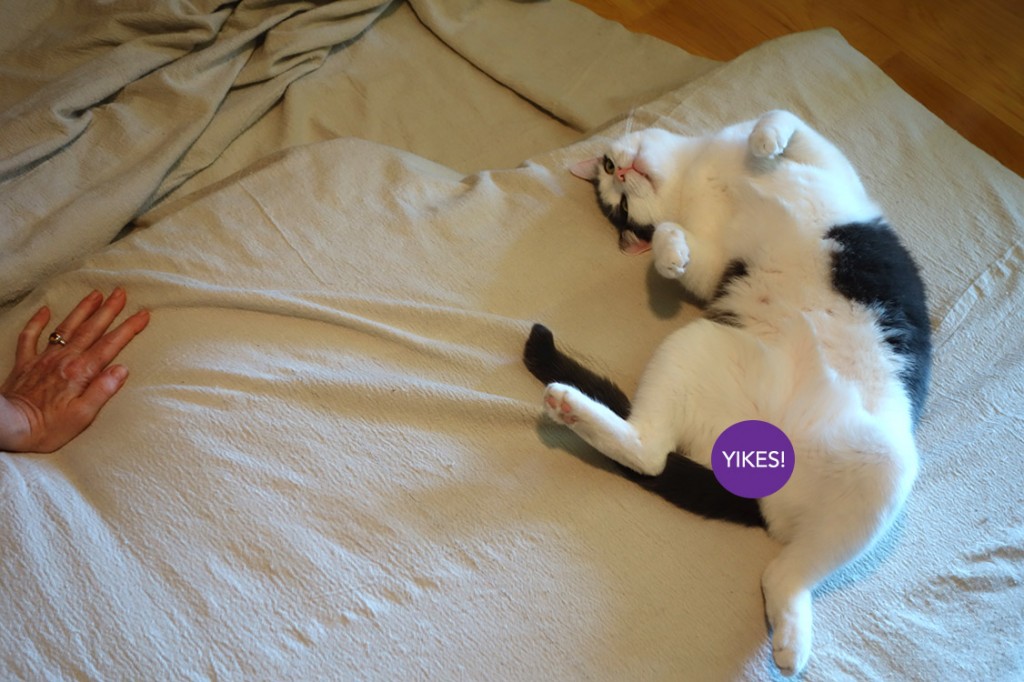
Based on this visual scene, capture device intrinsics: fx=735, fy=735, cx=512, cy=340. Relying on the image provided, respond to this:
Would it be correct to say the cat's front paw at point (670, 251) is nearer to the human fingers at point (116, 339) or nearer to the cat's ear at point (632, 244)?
the cat's ear at point (632, 244)

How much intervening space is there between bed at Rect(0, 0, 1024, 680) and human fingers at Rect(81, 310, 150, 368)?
2 cm

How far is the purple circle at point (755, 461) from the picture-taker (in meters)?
1.14

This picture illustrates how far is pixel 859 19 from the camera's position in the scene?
2.22m

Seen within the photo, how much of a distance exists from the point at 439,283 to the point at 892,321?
800mm

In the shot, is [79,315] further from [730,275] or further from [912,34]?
[912,34]

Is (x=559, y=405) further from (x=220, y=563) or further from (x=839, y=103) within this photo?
(x=839, y=103)

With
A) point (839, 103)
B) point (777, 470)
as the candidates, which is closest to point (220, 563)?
point (777, 470)

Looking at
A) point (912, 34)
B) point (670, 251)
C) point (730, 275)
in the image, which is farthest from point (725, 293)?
point (912, 34)

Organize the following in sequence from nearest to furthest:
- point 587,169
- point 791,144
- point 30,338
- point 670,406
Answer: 1. point 670,406
2. point 30,338
3. point 791,144
4. point 587,169

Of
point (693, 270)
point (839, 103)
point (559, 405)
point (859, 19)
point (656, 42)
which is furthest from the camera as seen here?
point (859, 19)

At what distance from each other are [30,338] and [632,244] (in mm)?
1143

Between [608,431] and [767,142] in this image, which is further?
[767,142]

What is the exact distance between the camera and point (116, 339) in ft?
4.24

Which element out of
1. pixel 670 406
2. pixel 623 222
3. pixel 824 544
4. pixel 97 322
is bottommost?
pixel 824 544
